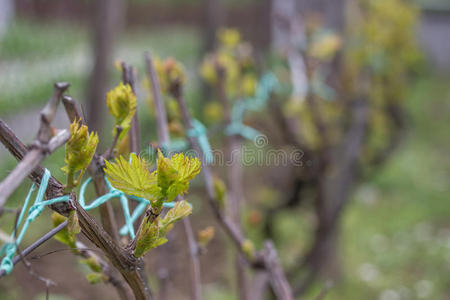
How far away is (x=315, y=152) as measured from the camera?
213cm

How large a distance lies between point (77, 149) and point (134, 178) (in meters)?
0.06

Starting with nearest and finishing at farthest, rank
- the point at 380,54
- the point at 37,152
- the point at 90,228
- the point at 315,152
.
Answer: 1. the point at 37,152
2. the point at 90,228
3. the point at 315,152
4. the point at 380,54

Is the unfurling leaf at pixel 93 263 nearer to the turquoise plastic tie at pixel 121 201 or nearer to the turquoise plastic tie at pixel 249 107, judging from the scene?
the turquoise plastic tie at pixel 121 201

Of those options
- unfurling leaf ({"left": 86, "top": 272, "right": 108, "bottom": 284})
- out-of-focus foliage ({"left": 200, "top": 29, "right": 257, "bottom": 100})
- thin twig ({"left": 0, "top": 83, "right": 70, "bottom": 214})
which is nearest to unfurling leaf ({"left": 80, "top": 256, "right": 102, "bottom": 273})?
unfurling leaf ({"left": 86, "top": 272, "right": 108, "bottom": 284})

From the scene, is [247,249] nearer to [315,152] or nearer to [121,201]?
[121,201]

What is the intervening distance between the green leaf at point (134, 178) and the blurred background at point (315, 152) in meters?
0.38

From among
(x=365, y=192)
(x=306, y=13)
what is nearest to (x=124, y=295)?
(x=306, y=13)

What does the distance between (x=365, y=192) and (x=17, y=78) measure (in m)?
2.55

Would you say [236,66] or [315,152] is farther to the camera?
[315,152]

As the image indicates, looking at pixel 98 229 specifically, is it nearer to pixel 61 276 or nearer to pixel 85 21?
pixel 61 276

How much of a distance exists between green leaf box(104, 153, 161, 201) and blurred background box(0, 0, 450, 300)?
383 millimetres

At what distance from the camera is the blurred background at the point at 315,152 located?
197 cm

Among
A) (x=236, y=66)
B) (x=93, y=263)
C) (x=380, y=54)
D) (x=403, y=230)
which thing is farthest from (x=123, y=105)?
(x=380, y=54)

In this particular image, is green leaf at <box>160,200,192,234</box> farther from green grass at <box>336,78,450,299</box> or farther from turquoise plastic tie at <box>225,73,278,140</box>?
green grass at <box>336,78,450,299</box>
